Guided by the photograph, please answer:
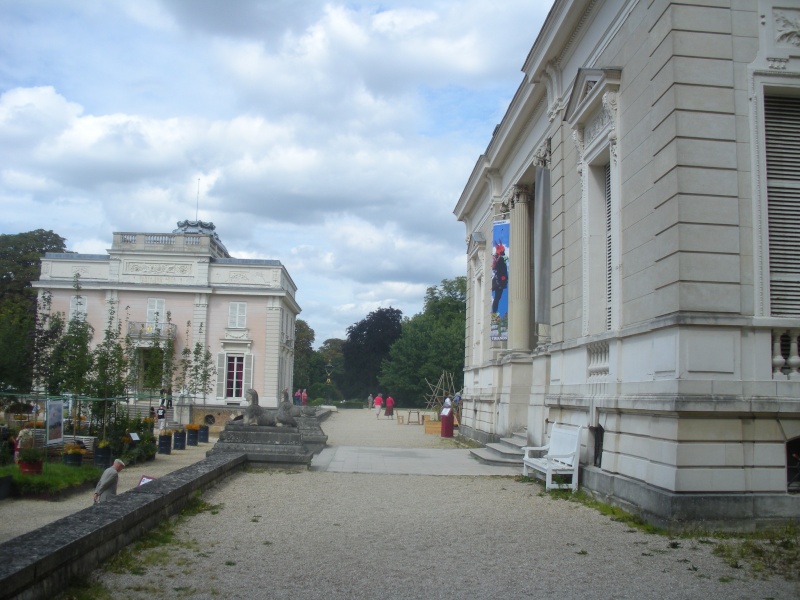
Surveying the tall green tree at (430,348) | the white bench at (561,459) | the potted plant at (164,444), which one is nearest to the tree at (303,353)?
the tall green tree at (430,348)

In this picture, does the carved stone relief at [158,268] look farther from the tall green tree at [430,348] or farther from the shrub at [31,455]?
the shrub at [31,455]

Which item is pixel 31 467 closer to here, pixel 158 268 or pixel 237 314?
pixel 237 314

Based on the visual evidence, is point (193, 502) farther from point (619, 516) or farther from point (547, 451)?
point (547, 451)

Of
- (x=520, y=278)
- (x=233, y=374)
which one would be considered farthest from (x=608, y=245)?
(x=233, y=374)

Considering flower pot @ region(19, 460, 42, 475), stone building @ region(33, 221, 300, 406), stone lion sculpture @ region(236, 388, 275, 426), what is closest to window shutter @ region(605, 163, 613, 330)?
stone lion sculpture @ region(236, 388, 275, 426)

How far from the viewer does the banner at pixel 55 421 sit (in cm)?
1596

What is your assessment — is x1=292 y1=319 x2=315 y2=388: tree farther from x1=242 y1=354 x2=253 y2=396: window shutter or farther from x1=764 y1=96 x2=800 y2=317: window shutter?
x1=764 y1=96 x2=800 y2=317: window shutter

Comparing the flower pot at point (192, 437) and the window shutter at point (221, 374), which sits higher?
the window shutter at point (221, 374)

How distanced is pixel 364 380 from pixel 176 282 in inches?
1853

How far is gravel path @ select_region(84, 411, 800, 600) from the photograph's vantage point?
18.6 ft

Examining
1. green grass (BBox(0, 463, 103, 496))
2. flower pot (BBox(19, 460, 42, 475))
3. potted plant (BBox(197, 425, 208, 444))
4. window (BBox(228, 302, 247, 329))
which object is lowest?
potted plant (BBox(197, 425, 208, 444))

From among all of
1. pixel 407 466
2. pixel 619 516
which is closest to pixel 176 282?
pixel 407 466

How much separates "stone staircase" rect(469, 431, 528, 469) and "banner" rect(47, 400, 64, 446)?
9.12 meters

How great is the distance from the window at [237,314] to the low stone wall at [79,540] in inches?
1563
